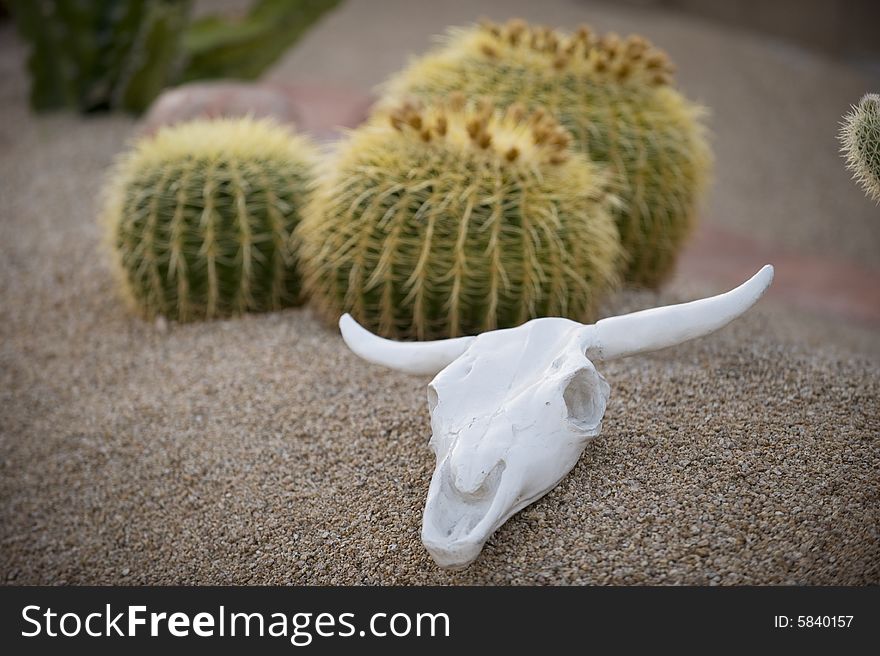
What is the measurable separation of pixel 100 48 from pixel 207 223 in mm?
3886

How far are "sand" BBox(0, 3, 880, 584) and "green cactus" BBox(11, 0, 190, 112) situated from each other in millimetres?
3117

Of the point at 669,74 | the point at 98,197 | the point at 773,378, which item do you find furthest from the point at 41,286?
the point at 773,378

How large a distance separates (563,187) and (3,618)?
183 centimetres

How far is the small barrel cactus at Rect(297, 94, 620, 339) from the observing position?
2.85 metres

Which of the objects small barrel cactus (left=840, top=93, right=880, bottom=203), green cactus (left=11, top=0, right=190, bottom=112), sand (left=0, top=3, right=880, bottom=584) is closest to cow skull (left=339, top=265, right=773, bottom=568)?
sand (left=0, top=3, right=880, bottom=584)

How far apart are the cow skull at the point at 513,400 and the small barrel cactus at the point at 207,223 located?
1.23m

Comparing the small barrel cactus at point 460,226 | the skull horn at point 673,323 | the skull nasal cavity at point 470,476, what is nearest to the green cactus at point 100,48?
the small barrel cactus at point 460,226

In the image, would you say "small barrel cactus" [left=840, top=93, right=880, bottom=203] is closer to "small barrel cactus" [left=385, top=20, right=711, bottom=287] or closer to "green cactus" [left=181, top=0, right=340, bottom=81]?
"small barrel cactus" [left=385, top=20, right=711, bottom=287]

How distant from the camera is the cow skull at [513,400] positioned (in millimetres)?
1894

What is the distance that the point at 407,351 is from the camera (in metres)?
2.21

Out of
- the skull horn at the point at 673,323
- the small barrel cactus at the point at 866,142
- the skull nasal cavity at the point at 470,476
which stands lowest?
the skull nasal cavity at the point at 470,476

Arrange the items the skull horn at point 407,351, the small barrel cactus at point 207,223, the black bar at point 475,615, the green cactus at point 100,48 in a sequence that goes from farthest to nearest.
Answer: the green cactus at point 100,48
the small barrel cactus at point 207,223
the skull horn at point 407,351
the black bar at point 475,615

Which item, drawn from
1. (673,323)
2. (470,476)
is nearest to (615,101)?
(673,323)

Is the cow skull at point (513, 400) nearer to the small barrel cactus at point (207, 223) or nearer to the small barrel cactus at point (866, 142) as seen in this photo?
the small barrel cactus at point (866, 142)
